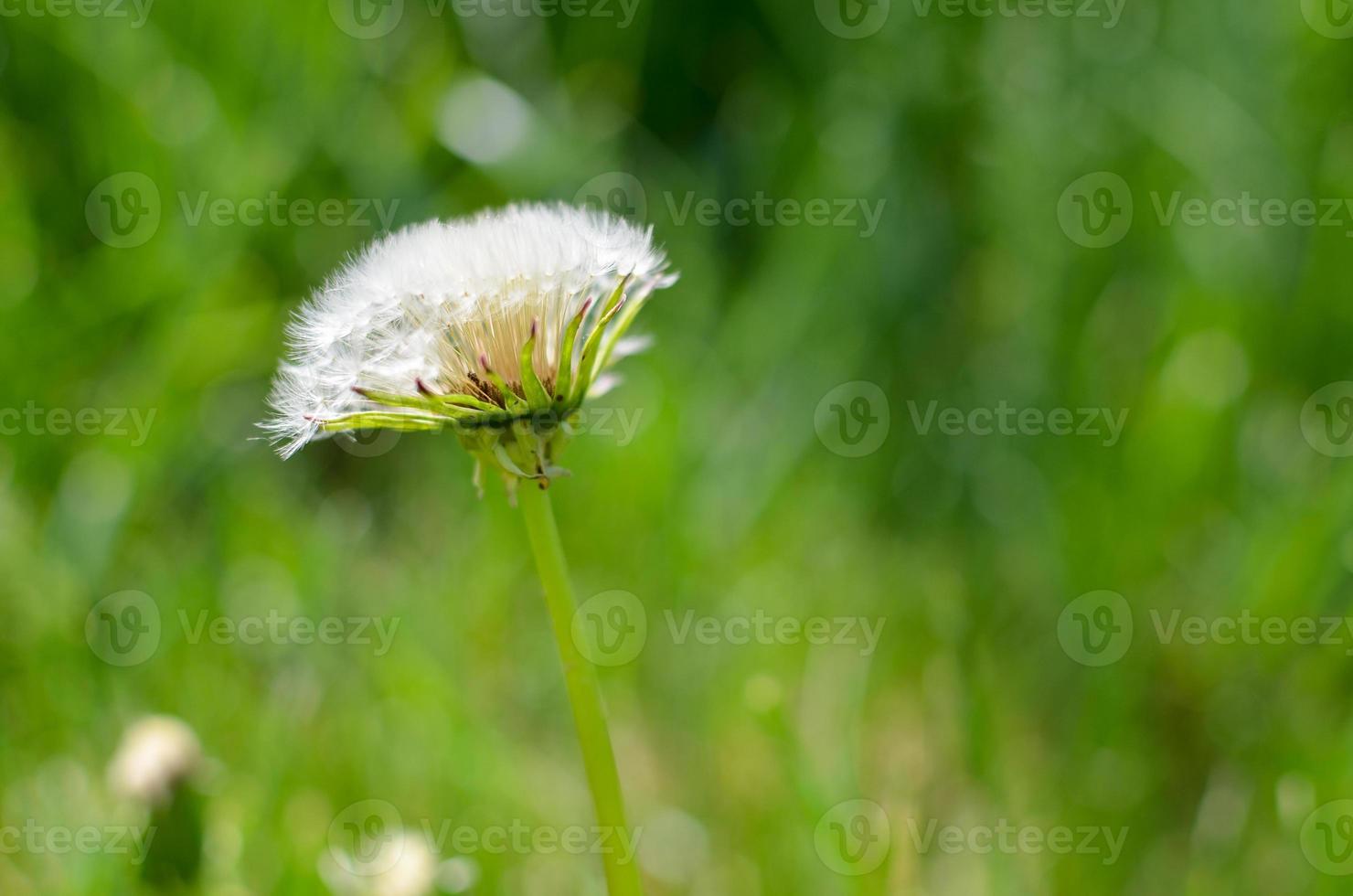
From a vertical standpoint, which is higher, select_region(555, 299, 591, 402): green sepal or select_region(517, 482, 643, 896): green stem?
select_region(555, 299, 591, 402): green sepal

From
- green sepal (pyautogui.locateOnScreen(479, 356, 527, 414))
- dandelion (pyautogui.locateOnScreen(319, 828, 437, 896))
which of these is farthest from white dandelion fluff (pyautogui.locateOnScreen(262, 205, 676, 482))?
dandelion (pyautogui.locateOnScreen(319, 828, 437, 896))

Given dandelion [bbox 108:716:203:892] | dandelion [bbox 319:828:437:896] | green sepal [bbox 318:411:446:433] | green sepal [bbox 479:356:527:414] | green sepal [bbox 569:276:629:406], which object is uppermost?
green sepal [bbox 569:276:629:406]

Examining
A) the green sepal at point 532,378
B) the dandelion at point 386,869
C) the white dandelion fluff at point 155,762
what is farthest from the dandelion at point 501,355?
the white dandelion fluff at point 155,762

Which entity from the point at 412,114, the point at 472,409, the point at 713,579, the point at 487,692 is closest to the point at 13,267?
the point at 412,114

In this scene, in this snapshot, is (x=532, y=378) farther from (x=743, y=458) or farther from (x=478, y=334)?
(x=743, y=458)

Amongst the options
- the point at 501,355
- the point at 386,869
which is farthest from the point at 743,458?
the point at 501,355

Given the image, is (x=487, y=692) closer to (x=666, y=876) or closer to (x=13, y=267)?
A: (x=666, y=876)

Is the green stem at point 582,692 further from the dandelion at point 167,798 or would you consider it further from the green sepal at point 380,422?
the dandelion at point 167,798

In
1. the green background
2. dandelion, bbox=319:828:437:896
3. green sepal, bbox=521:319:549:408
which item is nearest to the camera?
green sepal, bbox=521:319:549:408

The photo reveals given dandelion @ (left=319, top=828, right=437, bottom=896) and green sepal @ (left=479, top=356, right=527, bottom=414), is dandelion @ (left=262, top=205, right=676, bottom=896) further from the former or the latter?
dandelion @ (left=319, top=828, right=437, bottom=896)

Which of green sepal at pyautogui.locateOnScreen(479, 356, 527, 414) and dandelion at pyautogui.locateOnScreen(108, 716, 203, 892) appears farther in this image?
dandelion at pyautogui.locateOnScreen(108, 716, 203, 892)
